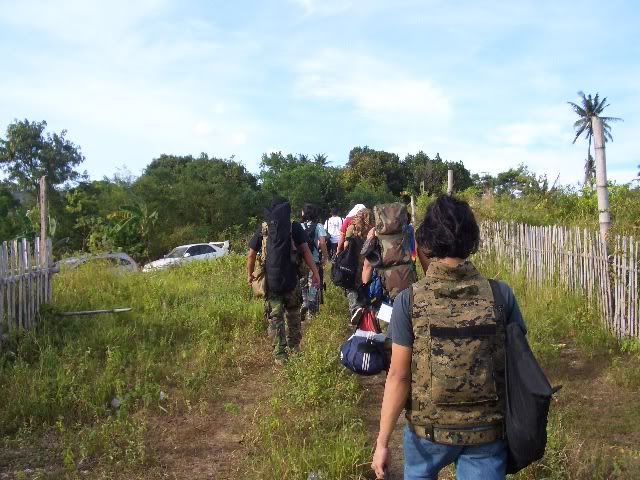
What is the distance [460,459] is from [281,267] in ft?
13.4

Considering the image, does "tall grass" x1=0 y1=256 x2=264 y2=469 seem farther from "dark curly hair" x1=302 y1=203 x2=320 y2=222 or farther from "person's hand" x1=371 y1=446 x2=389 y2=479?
"person's hand" x1=371 y1=446 x2=389 y2=479

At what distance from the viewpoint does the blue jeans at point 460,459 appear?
2.26m

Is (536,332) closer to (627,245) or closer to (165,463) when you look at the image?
(627,245)

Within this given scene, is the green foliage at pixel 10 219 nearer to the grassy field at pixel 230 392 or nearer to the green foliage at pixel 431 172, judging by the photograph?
the grassy field at pixel 230 392

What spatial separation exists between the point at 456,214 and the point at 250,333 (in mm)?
5682

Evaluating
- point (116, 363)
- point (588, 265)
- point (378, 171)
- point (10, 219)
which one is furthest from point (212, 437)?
point (378, 171)

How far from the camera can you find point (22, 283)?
24.3ft

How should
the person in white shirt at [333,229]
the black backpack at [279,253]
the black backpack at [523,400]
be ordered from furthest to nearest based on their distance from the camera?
the person in white shirt at [333,229], the black backpack at [279,253], the black backpack at [523,400]

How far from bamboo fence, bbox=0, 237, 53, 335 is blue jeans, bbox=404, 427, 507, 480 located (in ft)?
18.9

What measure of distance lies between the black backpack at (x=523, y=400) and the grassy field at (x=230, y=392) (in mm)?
1722

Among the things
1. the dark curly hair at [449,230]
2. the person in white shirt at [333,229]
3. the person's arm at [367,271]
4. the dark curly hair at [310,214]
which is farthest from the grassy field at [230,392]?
the person in white shirt at [333,229]

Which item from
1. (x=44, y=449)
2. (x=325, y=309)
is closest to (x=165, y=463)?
(x=44, y=449)

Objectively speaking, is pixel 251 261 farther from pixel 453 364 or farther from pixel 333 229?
pixel 333 229

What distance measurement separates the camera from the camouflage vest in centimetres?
222
